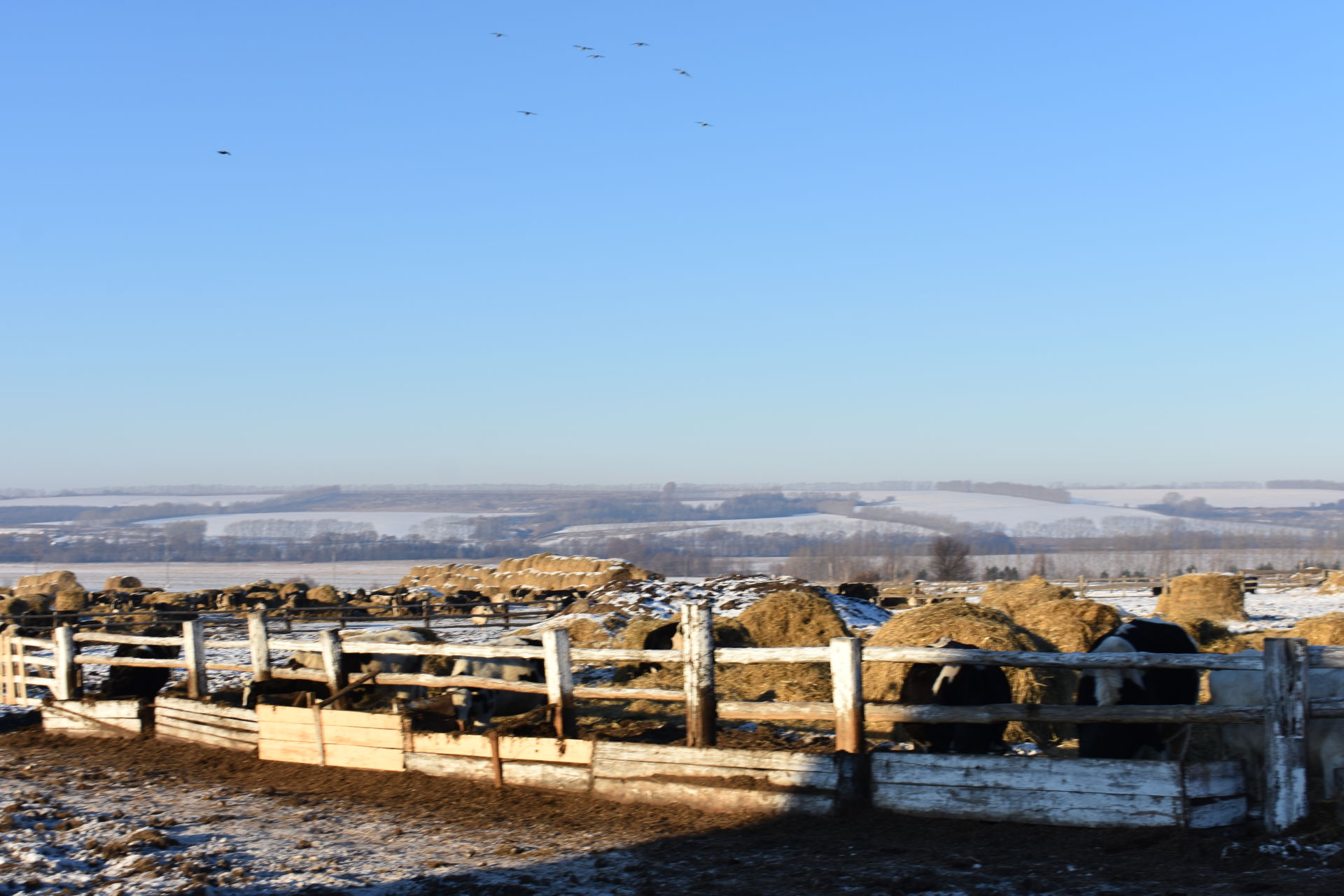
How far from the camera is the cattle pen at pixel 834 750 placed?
7.36 meters

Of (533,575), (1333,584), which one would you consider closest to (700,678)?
(1333,584)

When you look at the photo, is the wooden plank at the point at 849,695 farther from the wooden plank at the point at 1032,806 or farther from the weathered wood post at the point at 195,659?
the weathered wood post at the point at 195,659

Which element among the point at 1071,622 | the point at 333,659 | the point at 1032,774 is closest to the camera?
the point at 1032,774

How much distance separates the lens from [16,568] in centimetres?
16975

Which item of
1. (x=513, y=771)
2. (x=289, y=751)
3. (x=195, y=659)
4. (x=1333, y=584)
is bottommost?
(x=1333, y=584)

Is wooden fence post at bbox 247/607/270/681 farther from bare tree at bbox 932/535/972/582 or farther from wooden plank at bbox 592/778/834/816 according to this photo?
bare tree at bbox 932/535/972/582

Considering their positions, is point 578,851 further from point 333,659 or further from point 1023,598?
point 1023,598

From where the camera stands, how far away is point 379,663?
13680mm

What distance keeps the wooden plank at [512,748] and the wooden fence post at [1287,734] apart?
495 cm

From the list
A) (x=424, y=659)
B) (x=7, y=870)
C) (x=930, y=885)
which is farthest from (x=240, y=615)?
(x=930, y=885)

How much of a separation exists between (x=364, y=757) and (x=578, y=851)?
11.9 ft

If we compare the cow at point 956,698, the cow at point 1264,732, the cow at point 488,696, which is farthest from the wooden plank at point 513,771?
the cow at point 1264,732

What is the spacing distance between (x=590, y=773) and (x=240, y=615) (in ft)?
100

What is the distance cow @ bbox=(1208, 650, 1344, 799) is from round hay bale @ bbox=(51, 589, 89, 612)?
4408cm
